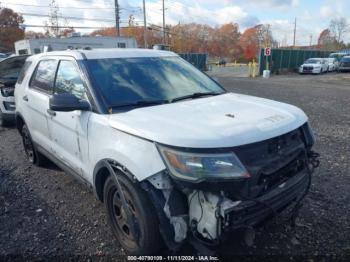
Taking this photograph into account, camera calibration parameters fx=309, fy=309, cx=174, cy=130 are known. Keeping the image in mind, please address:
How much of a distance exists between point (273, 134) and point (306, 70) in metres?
29.8

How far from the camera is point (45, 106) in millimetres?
3875

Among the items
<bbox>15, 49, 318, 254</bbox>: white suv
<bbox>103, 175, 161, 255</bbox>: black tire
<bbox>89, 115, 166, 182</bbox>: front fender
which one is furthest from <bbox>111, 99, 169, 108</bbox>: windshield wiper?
<bbox>103, 175, 161, 255</bbox>: black tire

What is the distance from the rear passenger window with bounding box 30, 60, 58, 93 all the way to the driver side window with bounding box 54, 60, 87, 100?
0.63ft

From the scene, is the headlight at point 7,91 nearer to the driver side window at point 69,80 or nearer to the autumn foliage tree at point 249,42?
the driver side window at point 69,80

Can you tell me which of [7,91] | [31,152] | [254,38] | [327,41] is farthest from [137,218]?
[254,38]

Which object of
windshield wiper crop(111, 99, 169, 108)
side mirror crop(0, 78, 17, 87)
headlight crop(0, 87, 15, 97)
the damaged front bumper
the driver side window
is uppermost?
the driver side window

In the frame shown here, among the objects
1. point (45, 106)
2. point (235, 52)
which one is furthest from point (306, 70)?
point (235, 52)

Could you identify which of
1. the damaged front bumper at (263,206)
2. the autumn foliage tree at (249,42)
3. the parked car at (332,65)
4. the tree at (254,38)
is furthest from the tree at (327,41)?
the damaged front bumper at (263,206)

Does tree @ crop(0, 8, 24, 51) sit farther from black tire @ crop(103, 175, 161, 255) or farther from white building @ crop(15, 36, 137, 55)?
black tire @ crop(103, 175, 161, 255)

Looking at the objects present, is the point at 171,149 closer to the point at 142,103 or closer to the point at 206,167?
the point at 206,167

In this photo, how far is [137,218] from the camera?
2.43 metres

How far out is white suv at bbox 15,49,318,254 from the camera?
2.16 meters

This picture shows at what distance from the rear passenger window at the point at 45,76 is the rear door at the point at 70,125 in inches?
7.4

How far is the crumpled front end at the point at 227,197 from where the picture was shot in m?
2.13
